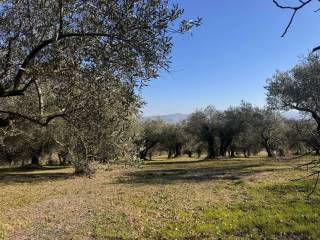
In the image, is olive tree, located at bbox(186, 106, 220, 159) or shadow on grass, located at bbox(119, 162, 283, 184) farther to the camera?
olive tree, located at bbox(186, 106, 220, 159)

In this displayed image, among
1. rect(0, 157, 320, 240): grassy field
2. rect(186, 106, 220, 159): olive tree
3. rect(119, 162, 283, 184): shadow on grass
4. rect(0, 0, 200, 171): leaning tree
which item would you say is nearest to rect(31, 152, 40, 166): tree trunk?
rect(119, 162, 283, 184): shadow on grass

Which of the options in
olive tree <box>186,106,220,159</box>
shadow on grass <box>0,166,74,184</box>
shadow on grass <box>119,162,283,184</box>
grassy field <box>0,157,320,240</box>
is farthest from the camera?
olive tree <box>186,106,220,159</box>

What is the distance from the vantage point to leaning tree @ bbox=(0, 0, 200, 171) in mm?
9289

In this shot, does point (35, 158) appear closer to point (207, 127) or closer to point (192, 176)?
point (192, 176)

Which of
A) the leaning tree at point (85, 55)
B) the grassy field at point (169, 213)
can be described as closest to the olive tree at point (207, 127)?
the grassy field at point (169, 213)

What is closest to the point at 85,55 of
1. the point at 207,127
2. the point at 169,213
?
the point at 169,213

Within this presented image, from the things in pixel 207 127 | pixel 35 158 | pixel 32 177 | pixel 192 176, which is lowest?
pixel 192 176

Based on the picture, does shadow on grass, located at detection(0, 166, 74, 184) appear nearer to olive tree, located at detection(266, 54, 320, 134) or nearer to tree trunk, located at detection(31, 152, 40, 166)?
tree trunk, located at detection(31, 152, 40, 166)

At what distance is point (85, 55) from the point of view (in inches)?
382

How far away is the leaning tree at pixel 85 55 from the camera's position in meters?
9.29

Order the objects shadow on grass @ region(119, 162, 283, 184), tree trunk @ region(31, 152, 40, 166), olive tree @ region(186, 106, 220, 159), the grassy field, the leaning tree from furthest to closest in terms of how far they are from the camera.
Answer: olive tree @ region(186, 106, 220, 159)
tree trunk @ region(31, 152, 40, 166)
shadow on grass @ region(119, 162, 283, 184)
the grassy field
the leaning tree

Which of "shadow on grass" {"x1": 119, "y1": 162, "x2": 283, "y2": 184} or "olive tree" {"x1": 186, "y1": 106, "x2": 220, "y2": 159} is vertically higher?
"olive tree" {"x1": 186, "y1": 106, "x2": 220, "y2": 159}

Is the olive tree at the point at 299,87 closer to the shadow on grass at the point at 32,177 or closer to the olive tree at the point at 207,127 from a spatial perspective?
the shadow on grass at the point at 32,177

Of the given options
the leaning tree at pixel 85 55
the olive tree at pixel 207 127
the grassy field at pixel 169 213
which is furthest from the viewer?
the olive tree at pixel 207 127
